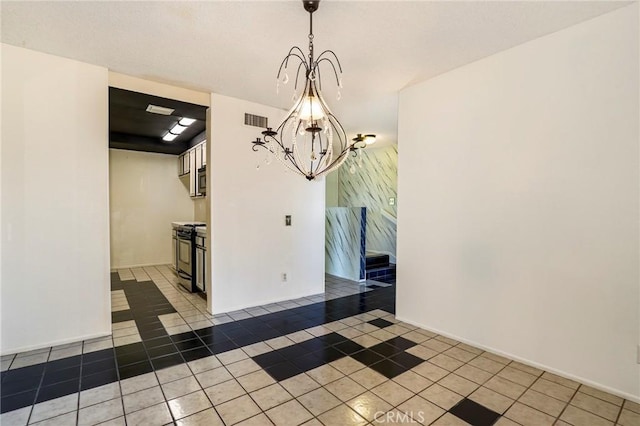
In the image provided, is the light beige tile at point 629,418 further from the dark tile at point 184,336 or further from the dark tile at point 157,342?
the dark tile at point 157,342

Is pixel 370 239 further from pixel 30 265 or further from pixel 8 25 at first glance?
pixel 8 25

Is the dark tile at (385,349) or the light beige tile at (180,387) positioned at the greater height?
the light beige tile at (180,387)

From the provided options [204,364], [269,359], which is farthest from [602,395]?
[204,364]

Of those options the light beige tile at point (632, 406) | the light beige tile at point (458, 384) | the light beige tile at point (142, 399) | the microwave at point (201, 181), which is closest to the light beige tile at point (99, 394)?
the light beige tile at point (142, 399)

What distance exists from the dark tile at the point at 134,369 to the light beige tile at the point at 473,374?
2.50 meters

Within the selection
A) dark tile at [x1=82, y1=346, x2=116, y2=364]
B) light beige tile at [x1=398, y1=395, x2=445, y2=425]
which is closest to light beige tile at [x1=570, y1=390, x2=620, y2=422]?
light beige tile at [x1=398, y1=395, x2=445, y2=425]

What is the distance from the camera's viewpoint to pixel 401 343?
2904 millimetres

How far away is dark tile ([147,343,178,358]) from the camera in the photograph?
2.65 metres

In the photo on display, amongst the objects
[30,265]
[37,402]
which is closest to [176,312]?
[30,265]

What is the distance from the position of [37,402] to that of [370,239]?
592 centimetres

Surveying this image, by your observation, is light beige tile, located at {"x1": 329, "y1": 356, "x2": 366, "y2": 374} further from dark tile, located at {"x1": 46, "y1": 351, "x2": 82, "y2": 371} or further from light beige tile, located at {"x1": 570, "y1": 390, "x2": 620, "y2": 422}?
dark tile, located at {"x1": 46, "y1": 351, "x2": 82, "y2": 371}

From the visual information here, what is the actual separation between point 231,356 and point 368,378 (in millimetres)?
1210

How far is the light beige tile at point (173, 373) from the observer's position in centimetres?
225

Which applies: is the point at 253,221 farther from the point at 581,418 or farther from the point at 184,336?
the point at 581,418
